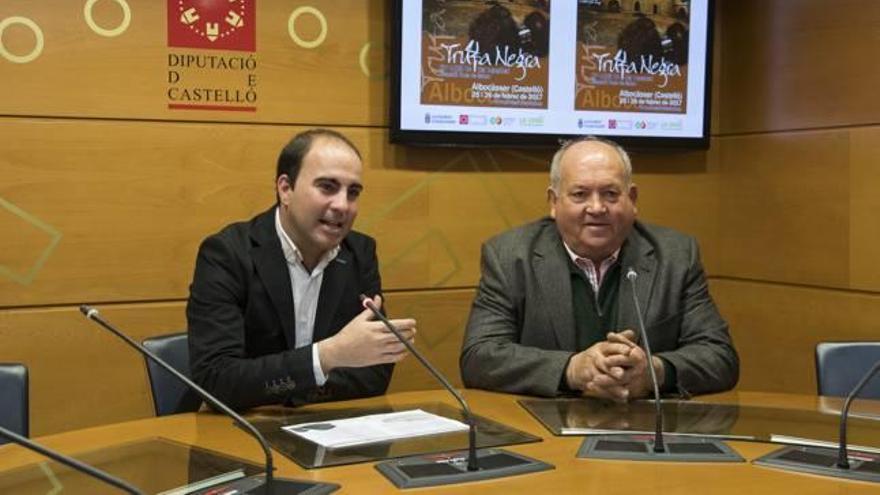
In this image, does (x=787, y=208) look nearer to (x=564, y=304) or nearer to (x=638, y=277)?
(x=638, y=277)

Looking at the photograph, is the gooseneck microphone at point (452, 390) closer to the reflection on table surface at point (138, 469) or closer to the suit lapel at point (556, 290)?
the reflection on table surface at point (138, 469)

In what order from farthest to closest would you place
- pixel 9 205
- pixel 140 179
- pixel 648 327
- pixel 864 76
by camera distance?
pixel 864 76 < pixel 140 179 < pixel 9 205 < pixel 648 327

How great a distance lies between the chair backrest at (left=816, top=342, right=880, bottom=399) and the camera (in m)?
2.77

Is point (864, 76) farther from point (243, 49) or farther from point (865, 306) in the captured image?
point (243, 49)

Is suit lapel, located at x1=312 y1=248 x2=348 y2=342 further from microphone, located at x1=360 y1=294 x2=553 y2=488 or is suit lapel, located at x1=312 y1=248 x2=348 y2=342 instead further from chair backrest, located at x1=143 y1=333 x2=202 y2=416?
microphone, located at x1=360 y1=294 x2=553 y2=488

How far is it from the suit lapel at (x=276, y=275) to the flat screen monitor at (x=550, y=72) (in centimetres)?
118

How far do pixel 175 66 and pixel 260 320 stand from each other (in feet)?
4.09

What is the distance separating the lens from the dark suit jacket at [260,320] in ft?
7.57

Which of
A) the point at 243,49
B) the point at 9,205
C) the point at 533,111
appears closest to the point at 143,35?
the point at 243,49

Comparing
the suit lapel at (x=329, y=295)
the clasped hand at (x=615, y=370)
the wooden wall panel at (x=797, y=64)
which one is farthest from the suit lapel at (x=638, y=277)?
the wooden wall panel at (x=797, y=64)

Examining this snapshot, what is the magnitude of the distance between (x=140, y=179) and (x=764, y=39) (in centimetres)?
271

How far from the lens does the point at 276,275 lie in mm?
2633

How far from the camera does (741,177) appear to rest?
4301 millimetres

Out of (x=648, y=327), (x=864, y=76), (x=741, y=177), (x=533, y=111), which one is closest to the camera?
(x=648, y=327)
